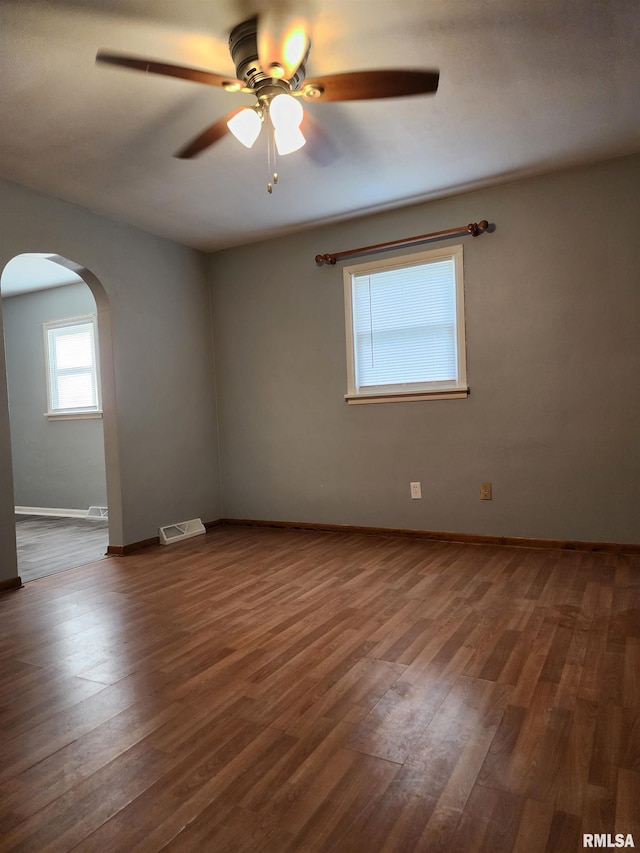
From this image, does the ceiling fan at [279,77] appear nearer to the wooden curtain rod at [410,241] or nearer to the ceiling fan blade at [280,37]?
the ceiling fan blade at [280,37]

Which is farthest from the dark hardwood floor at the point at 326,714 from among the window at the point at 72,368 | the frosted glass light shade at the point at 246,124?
the window at the point at 72,368

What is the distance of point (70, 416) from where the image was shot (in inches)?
231

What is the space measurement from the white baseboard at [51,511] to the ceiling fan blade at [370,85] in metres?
4.89

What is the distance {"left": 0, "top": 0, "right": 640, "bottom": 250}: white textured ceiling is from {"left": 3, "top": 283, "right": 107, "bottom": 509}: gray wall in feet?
8.09

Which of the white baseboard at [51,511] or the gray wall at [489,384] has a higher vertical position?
the gray wall at [489,384]

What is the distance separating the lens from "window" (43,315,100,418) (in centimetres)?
575

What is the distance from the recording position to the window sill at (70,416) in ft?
18.8

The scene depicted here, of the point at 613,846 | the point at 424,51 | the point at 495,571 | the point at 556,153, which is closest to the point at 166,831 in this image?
the point at 613,846

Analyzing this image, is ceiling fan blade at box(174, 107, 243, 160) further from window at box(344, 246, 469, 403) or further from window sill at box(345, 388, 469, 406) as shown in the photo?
window sill at box(345, 388, 469, 406)

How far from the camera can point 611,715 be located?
164 cm

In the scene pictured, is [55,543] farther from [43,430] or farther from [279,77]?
[279,77]

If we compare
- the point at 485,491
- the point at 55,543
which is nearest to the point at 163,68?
the point at 485,491

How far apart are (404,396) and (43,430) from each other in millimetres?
4246

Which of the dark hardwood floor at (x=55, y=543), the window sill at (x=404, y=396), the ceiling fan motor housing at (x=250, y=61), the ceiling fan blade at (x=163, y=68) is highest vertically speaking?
the ceiling fan motor housing at (x=250, y=61)
